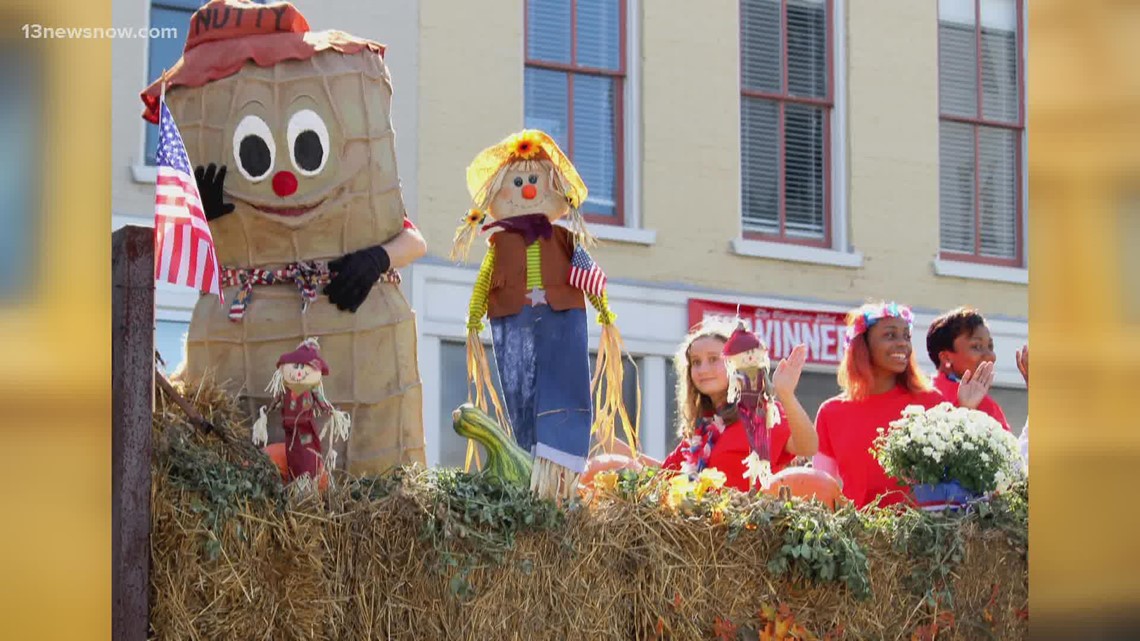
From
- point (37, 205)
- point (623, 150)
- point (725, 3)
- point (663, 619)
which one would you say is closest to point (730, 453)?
point (663, 619)

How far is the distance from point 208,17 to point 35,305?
389cm

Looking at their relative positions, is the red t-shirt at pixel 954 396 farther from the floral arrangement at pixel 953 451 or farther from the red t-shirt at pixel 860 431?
the floral arrangement at pixel 953 451

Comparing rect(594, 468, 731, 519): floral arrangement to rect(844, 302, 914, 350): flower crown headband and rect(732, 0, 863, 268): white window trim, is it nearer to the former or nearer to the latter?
rect(844, 302, 914, 350): flower crown headband

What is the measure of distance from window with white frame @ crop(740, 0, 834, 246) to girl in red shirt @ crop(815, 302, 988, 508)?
6613 mm

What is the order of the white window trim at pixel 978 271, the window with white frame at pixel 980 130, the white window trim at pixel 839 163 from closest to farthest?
the white window trim at pixel 839 163 < the white window trim at pixel 978 271 < the window with white frame at pixel 980 130

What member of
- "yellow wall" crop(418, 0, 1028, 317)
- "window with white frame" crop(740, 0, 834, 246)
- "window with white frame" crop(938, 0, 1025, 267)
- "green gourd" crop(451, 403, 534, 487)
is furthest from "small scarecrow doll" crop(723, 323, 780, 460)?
"window with white frame" crop(938, 0, 1025, 267)

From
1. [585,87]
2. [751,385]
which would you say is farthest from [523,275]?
[585,87]

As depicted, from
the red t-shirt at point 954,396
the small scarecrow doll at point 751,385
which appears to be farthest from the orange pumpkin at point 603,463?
the red t-shirt at point 954,396

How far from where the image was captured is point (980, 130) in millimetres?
13156

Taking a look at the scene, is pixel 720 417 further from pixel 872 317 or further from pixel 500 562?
pixel 500 562

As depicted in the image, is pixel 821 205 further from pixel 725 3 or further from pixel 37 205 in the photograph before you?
pixel 37 205

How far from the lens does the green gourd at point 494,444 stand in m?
3.96

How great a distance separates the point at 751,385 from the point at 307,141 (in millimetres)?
1555

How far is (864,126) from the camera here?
1255 cm
